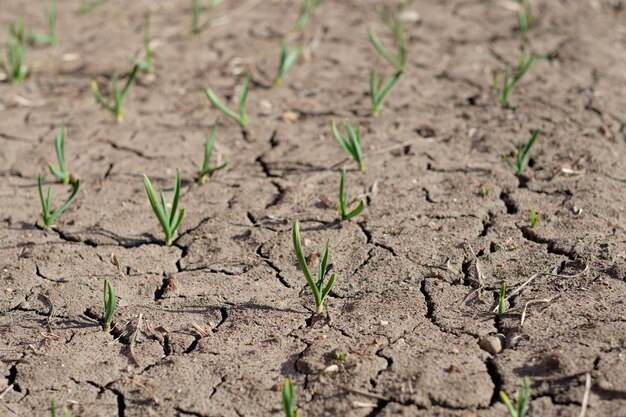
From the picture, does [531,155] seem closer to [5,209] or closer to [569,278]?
[569,278]

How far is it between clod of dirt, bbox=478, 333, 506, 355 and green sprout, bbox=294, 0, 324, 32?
2561mm

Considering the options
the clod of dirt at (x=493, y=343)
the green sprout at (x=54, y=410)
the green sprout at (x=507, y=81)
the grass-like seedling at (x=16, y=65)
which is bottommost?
the green sprout at (x=54, y=410)

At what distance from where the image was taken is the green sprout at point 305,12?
15.2 ft

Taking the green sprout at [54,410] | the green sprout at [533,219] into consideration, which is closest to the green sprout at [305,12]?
the green sprout at [533,219]

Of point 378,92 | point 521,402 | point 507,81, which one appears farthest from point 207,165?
point 521,402

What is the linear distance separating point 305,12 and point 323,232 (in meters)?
1.88

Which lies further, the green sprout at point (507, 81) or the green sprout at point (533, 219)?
the green sprout at point (507, 81)

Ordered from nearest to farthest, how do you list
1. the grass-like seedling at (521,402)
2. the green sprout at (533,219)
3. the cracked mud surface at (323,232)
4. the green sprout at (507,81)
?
the grass-like seedling at (521,402) < the cracked mud surface at (323,232) < the green sprout at (533,219) < the green sprout at (507,81)

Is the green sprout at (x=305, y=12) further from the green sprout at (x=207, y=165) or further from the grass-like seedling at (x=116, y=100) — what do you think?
the green sprout at (x=207, y=165)

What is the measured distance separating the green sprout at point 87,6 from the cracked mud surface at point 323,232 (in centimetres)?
12

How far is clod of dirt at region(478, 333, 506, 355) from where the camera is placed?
251cm

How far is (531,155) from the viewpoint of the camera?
3578mm

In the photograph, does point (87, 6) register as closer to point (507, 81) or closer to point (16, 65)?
point (16, 65)

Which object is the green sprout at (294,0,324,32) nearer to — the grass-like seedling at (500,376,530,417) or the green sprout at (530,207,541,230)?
the green sprout at (530,207,541,230)
